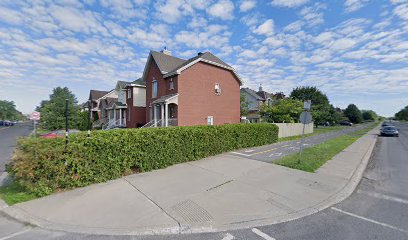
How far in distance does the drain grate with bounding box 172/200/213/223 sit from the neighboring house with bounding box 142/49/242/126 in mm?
13897

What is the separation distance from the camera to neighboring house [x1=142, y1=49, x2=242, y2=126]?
18.7m

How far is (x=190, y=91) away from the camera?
63.1 ft

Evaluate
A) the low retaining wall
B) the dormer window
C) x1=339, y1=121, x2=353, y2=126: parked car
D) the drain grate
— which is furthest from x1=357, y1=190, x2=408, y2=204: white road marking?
x1=339, y1=121, x2=353, y2=126: parked car

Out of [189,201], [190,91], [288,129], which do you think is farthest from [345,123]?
[189,201]

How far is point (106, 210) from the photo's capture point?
14.7 ft

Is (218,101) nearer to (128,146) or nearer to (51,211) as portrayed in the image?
(128,146)

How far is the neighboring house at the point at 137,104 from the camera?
23875mm

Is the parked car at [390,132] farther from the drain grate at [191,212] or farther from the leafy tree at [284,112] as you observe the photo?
the drain grate at [191,212]

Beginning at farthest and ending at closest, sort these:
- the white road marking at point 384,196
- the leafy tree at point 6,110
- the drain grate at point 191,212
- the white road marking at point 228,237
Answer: the leafy tree at point 6,110 → the white road marking at point 384,196 → the drain grate at point 191,212 → the white road marking at point 228,237

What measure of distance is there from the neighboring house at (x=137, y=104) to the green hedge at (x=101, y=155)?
16084 millimetres

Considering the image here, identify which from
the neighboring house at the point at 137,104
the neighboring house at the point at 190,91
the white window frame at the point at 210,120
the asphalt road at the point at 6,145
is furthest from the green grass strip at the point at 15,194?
the neighboring house at the point at 137,104

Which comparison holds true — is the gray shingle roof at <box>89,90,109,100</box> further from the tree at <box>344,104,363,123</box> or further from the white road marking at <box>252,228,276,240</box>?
the tree at <box>344,104,363,123</box>

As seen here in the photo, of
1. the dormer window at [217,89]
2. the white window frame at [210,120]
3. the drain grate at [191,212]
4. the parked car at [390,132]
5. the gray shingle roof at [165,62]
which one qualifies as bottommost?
the drain grate at [191,212]

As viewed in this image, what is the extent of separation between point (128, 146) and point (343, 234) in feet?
21.3
